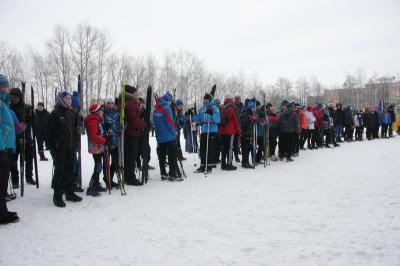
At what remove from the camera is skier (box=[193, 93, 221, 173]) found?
27.5ft

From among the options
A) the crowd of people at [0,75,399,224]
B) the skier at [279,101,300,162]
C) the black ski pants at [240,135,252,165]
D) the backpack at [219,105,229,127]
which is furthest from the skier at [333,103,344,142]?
the backpack at [219,105,229,127]

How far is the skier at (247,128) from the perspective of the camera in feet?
30.1

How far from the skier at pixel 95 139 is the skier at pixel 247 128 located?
175 inches

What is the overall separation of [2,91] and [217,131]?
5524 mm

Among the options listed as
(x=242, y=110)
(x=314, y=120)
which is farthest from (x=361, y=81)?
(x=242, y=110)

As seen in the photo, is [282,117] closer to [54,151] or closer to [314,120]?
[314,120]

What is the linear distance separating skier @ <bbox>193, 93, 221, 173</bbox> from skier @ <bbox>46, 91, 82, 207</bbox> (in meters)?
3.72

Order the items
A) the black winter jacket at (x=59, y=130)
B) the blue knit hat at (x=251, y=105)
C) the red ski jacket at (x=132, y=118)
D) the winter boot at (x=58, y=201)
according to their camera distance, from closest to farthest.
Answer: the winter boot at (x=58, y=201)
the black winter jacket at (x=59, y=130)
the red ski jacket at (x=132, y=118)
the blue knit hat at (x=251, y=105)

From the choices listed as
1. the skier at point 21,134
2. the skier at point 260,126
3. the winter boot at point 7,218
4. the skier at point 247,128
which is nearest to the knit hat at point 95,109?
the skier at point 21,134

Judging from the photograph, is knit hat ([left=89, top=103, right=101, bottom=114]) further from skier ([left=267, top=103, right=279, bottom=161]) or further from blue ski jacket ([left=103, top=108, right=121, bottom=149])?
skier ([left=267, top=103, right=279, bottom=161])

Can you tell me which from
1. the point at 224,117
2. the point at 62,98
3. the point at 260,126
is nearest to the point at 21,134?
the point at 62,98

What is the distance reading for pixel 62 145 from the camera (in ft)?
17.8

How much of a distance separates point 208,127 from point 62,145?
406cm

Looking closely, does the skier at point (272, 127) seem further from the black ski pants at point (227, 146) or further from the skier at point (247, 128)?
the black ski pants at point (227, 146)
